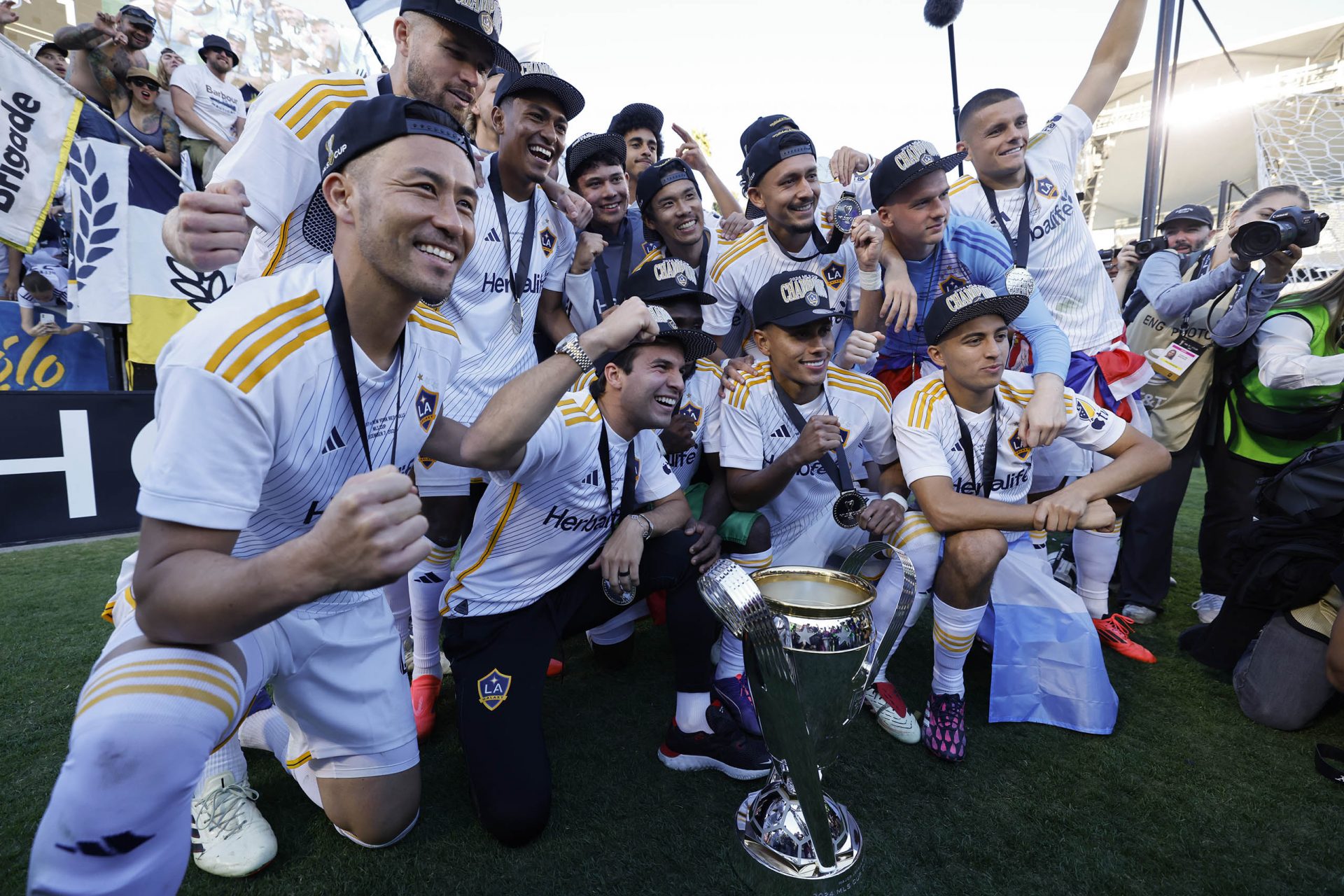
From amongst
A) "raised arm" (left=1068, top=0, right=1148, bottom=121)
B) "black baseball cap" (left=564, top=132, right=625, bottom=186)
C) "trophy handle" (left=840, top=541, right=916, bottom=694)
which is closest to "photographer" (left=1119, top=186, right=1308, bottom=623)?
"raised arm" (left=1068, top=0, right=1148, bottom=121)

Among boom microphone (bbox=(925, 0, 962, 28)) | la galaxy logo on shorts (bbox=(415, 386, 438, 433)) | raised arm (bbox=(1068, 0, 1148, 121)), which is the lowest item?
la galaxy logo on shorts (bbox=(415, 386, 438, 433))

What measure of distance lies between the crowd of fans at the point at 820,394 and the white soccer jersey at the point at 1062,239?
0.02 m

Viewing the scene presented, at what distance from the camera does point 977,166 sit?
374 cm

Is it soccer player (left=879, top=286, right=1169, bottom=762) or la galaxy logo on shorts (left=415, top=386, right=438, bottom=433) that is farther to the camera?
soccer player (left=879, top=286, right=1169, bottom=762)

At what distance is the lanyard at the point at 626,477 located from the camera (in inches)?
112

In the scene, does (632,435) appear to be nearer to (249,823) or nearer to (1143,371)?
(249,823)

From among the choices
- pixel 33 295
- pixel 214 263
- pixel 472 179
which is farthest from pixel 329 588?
pixel 33 295

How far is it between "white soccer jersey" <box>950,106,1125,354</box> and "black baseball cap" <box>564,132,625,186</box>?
191cm

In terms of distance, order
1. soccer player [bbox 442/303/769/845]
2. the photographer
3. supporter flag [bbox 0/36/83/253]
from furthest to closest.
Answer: supporter flag [bbox 0/36/83/253], the photographer, soccer player [bbox 442/303/769/845]

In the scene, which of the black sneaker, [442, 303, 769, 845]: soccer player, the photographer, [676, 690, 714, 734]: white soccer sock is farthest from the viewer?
the photographer

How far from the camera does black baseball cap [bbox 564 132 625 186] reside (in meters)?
3.90

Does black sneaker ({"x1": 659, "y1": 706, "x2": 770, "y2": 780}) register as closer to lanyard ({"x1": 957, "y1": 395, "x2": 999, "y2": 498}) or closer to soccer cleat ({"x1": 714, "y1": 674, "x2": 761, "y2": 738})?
soccer cleat ({"x1": 714, "y1": 674, "x2": 761, "y2": 738})

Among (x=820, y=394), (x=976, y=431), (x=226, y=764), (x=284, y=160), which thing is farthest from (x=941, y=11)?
(x=226, y=764)

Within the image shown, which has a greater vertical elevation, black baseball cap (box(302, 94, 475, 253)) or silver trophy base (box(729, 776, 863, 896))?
black baseball cap (box(302, 94, 475, 253))
